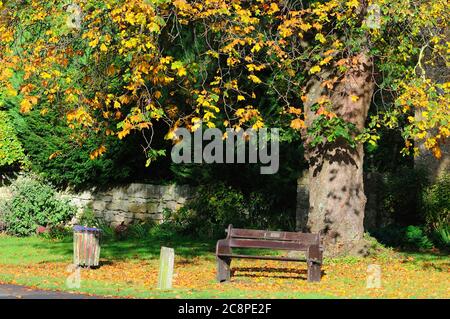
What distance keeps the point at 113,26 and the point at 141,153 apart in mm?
8032

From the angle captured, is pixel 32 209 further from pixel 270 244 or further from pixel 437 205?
pixel 270 244

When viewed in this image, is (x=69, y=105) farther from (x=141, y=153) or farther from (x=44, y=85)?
(x=141, y=153)

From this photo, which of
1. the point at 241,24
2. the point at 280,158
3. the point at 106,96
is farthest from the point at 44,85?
the point at 280,158

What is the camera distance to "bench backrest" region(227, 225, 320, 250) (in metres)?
16.2

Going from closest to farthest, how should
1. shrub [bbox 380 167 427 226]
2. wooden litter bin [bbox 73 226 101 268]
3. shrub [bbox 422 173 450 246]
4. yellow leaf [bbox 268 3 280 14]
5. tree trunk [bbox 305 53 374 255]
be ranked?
1. yellow leaf [bbox 268 3 280 14]
2. wooden litter bin [bbox 73 226 101 268]
3. tree trunk [bbox 305 53 374 255]
4. shrub [bbox 422 173 450 246]
5. shrub [bbox 380 167 427 226]

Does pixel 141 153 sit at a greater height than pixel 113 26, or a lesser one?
lesser

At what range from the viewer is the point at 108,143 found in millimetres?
25328

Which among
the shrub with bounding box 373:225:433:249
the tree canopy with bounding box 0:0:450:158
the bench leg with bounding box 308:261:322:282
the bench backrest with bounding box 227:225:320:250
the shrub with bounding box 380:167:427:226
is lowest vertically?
the bench leg with bounding box 308:261:322:282

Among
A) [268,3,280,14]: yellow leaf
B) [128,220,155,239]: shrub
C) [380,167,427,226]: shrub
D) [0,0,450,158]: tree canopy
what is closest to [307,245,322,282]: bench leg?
[0,0,450,158]: tree canopy

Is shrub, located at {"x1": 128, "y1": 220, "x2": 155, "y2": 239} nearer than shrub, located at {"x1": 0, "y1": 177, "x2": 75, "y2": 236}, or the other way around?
shrub, located at {"x1": 128, "y1": 220, "x2": 155, "y2": 239}

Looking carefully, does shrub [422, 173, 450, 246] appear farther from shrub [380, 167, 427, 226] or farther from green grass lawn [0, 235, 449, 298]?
green grass lawn [0, 235, 449, 298]

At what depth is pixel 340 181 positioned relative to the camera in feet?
63.7

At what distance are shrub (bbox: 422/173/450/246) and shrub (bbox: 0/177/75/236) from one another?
1004cm

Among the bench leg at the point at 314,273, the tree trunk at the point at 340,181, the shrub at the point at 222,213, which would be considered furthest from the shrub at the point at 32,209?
the bench leg at the point at 314,273
